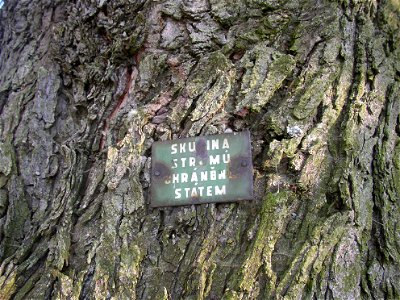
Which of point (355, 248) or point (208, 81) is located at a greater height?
point (208, 81)

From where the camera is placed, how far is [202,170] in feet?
5.25

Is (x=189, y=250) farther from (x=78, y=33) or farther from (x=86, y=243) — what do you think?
(x=78, y=33)

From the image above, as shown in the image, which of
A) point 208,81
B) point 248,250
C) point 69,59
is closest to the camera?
point 248,250

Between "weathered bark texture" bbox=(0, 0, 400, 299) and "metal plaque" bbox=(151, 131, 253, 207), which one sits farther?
"metal plaque" bbox=(151, 131, 253, 207)

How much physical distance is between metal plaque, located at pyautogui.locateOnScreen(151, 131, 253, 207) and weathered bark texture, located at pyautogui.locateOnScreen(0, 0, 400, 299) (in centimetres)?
4

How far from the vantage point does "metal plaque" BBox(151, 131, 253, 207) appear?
156 cm

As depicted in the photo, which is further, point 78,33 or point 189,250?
point 78,33

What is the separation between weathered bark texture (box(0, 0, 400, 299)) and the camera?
145cm

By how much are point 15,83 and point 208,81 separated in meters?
1.04

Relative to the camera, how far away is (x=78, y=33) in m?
2.24

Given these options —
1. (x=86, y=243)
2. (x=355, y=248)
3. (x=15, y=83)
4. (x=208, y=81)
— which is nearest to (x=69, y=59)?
(x=15, y=83)

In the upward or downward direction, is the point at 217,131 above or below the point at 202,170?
above

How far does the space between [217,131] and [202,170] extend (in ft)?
0.47

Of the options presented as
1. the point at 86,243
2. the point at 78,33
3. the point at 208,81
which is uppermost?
the point at 78,33
